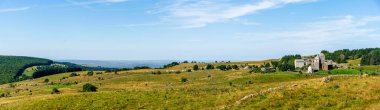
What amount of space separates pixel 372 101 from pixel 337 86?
30.0ft

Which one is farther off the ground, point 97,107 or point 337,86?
point 337,86

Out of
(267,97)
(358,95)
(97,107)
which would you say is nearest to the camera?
(358,95)

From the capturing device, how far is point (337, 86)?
4259 cm

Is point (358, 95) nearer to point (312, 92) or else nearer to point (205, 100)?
point (312, 92)

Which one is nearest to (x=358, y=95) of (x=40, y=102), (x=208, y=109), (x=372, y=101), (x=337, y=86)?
(x=372, y=101)

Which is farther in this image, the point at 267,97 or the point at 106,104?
the point at 106,104

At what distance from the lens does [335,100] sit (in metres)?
34.9

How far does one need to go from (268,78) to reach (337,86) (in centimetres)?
8393

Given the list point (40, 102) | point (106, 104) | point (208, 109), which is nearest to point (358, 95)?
point (208, 109)

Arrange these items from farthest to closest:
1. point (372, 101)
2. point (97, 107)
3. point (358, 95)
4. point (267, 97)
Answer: point (97, 107)
point (267, 97)
point (358, 95)
point (372, 101)

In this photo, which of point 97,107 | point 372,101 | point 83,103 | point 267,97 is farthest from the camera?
point 83,103

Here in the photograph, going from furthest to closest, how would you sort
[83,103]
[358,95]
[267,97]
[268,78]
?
[268,78] → [83,103] → [267,97] → [358,95]

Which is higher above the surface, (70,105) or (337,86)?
(337,86)

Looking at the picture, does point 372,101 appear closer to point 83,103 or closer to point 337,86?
point 337,86
